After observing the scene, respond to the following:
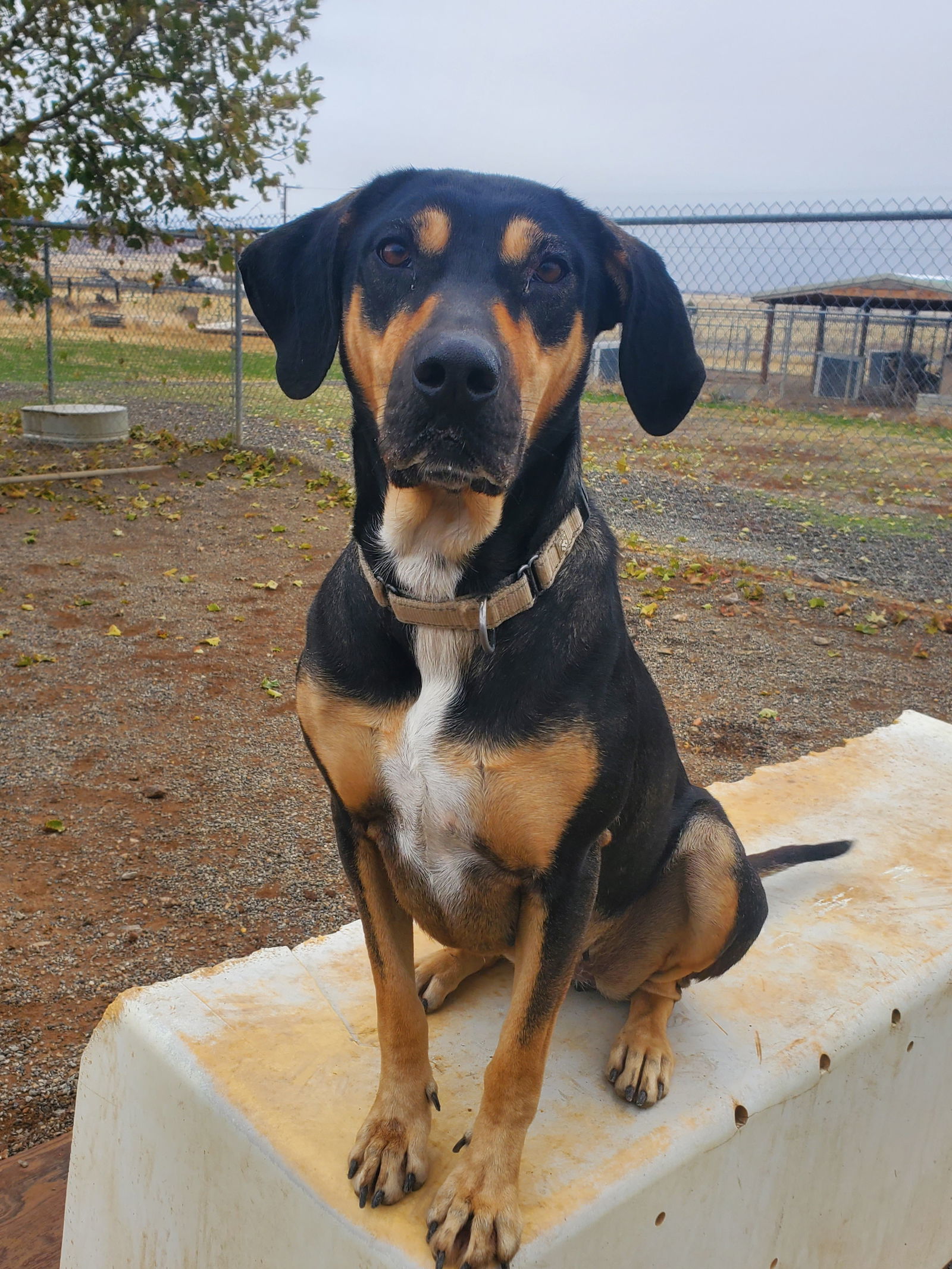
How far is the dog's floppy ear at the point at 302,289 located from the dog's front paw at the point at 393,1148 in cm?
146

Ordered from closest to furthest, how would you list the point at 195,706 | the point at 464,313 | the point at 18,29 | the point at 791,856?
the point at 464,313
the point at 791,856
the point at 195,706
the point at 18,29

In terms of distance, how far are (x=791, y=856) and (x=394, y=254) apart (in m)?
1.97

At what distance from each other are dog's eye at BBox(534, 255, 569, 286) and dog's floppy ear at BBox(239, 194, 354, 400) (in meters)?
0.44

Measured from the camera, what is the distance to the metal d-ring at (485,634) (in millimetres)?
1859

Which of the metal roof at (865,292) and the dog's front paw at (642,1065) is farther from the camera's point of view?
the metal roof at (865,292)

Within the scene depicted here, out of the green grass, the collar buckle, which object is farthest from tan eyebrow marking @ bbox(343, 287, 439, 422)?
the green grass

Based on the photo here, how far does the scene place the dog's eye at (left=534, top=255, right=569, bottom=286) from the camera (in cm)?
201

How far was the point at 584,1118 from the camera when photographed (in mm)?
2129

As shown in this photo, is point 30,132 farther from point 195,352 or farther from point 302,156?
point 195,352

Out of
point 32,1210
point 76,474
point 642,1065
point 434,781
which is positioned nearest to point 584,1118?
point 642,1065

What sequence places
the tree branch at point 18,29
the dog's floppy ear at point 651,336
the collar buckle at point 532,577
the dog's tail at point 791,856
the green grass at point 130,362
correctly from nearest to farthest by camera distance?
the collar buckle at point 532,577 → the dog's floppy ear at point 651,336 → the dog's tail at point 791,856 → the tree branch at point 18,29 → the green grass at point 130,362

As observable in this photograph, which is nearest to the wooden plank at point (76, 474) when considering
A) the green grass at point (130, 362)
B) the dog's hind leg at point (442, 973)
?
the green grass at point (130, 362)

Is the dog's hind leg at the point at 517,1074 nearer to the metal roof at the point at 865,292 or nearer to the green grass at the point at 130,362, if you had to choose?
the green grass at the point at 130,362

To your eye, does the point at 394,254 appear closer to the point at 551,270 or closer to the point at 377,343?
the point at 377,343
